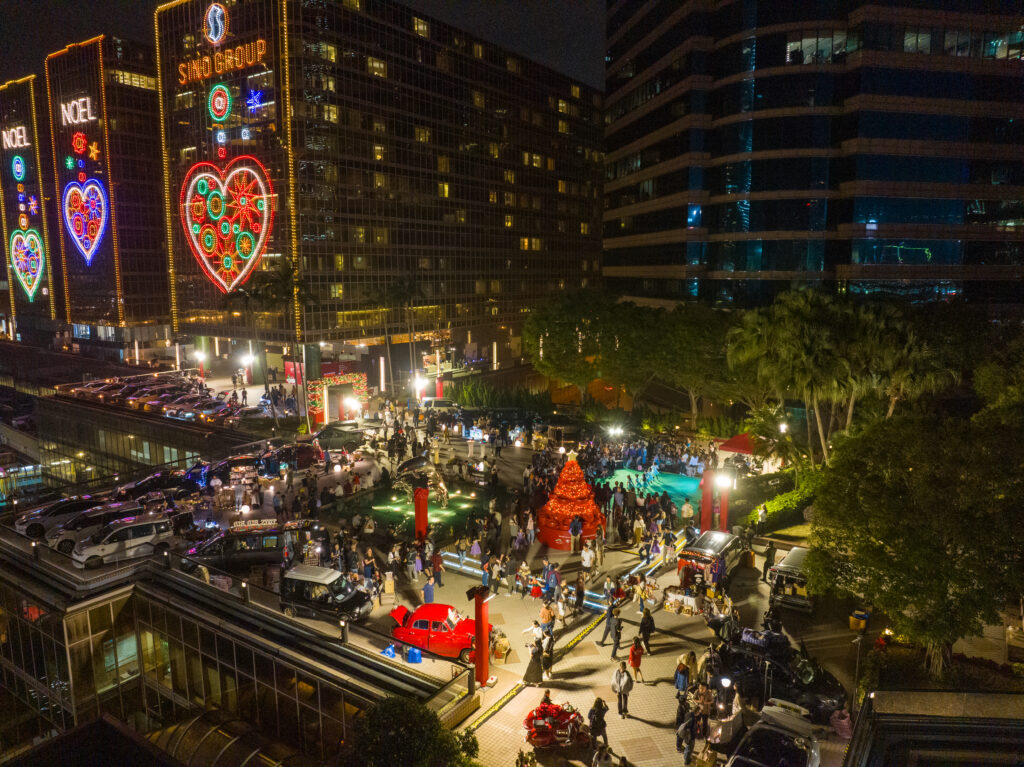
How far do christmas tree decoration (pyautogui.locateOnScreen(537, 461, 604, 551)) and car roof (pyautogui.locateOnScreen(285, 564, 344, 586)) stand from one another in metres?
10.0

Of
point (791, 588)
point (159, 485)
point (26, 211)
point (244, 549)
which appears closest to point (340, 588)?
point (244, 549)

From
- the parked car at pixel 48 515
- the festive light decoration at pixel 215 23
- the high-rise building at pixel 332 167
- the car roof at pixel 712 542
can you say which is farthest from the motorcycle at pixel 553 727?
the festive light decoration at pixel 215 23

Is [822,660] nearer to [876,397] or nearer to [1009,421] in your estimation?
[1009,421]

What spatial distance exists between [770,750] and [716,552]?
1135 centimetres

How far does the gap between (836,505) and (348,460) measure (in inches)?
1164

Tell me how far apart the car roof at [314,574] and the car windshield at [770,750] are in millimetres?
13726

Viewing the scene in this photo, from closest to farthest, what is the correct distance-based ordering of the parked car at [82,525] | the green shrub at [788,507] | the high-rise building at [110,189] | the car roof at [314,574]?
the car roof at [314,574] → the parked car at [82,525] → the green shrub at [788,507] → the high-rise building at [110,189]

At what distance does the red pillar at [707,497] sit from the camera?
2991 centimetres

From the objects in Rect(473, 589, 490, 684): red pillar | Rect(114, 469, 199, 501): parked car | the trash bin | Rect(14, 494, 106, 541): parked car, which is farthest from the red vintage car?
Rect(114, 469, 199, 501): parked car

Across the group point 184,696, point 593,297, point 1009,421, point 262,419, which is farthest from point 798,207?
point 184,696

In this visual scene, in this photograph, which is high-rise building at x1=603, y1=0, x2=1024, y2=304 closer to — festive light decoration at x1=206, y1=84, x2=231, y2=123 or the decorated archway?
the decorated archway

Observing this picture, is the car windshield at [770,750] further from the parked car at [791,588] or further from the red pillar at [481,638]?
the parked car at [791,588]

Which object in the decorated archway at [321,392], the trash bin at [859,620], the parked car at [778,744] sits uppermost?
the decorated archway at [321,392]

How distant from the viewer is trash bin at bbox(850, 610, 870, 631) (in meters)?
22.2
